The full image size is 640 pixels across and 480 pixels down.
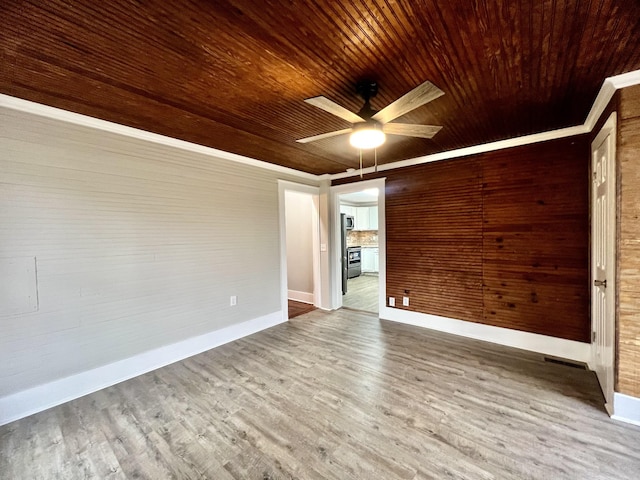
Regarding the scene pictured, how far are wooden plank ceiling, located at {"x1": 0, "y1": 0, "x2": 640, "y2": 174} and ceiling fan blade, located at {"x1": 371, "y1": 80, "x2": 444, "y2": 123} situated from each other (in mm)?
303

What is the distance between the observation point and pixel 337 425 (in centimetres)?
197

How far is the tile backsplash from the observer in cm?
947

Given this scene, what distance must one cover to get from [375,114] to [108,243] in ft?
8.99

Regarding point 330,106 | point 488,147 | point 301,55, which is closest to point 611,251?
point 488,147

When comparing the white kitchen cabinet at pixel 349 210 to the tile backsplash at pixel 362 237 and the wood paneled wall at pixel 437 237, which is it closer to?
the tile backsplash at pixel 362 237

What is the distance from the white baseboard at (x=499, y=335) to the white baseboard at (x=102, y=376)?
8.42ft

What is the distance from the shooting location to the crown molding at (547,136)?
6.27 ft

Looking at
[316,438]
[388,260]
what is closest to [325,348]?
[316,438]

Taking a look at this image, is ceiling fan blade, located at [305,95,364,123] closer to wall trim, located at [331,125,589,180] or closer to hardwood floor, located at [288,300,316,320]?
wall trim, located at [331,125,589,180]

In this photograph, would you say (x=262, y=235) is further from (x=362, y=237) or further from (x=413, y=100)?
(x=362, y=237)

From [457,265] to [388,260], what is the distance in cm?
104

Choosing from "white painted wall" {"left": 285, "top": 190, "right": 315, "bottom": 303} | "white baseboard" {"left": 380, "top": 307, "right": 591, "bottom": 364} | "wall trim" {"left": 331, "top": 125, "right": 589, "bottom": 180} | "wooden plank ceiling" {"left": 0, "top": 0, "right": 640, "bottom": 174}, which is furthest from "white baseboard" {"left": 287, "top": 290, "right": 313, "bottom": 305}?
"wooden plank ceiling" {"left": 0, "top": 0, "right": 640, "bottom": 174}

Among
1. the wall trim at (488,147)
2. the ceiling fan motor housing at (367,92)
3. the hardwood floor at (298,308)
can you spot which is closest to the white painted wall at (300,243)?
the hardwood floor at (298,308)

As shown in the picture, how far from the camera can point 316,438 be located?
6.08ft
